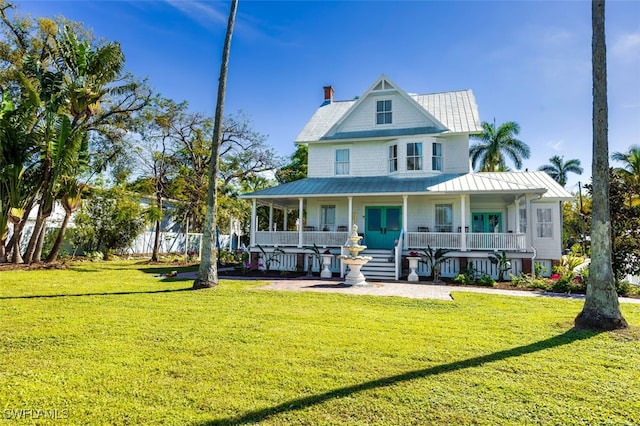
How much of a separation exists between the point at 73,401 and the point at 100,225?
23074 millimetres

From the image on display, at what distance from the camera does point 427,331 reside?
662 cm

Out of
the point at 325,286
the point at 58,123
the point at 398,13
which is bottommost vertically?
the point at 325,286

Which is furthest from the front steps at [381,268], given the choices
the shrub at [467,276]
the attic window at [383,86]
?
the attic window at [383,86]

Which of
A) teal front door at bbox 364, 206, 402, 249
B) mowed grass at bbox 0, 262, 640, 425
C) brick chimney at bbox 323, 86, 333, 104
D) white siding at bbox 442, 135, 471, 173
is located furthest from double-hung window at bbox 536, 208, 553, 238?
brick chimney at bbox 323, 86, 333, 104

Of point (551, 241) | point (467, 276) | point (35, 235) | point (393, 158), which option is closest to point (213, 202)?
point (467, 276)

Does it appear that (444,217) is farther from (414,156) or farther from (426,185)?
(414,156)

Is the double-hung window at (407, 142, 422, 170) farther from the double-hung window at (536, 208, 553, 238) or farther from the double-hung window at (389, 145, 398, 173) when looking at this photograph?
the double-hung window at (536, 208, 553, 238)

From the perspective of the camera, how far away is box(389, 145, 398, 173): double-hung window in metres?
18.6

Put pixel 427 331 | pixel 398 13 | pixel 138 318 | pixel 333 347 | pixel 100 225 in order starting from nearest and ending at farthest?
pixel 333 347, pixel 427 331, pixel 138 318, pixel 398 13, pixel 100 225

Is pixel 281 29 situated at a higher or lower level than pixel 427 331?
higher

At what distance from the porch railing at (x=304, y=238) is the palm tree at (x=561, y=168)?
1489 inches

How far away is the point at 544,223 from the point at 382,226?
817cm

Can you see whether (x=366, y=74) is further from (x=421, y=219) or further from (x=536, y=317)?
(x=536, y=317)

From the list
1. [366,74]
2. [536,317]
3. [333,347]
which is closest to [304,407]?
[333,347]
